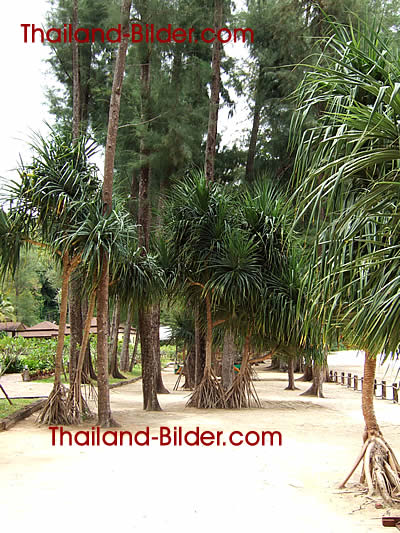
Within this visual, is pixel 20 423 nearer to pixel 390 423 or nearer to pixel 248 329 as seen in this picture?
pixel 248 329

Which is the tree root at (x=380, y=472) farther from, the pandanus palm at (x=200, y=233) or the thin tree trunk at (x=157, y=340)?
the thin tree trunk at (x=157, y=340)

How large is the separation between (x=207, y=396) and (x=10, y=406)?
4.19 meters

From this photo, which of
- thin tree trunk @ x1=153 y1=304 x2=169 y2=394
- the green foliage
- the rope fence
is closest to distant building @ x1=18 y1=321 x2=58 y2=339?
the rope fence

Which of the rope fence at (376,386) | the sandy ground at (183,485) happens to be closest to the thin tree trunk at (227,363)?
the rope fence at (376,386)

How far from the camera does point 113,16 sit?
12.2 metres

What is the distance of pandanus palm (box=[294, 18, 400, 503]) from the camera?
3.96 metres

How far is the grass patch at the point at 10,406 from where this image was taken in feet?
32.1

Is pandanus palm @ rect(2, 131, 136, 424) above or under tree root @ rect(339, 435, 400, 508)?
above

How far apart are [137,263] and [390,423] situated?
6.01m

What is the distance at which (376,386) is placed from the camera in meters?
20.7

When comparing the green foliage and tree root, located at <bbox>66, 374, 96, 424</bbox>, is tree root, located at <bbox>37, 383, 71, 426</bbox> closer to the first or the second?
tree root, located at <bbox>66, 374, 96, 424</bbox>

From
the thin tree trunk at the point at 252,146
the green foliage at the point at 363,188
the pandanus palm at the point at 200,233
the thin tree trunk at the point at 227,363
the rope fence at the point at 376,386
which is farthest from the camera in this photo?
the thin tree trunk at the point at 252,146

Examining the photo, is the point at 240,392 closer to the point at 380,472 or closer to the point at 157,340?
the point at 157,340

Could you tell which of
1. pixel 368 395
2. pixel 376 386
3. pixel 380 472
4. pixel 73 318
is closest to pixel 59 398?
pixel 73 318
